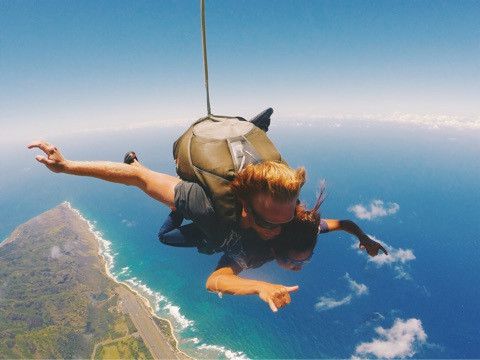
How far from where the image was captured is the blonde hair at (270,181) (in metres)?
2.15

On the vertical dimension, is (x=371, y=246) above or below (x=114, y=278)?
above

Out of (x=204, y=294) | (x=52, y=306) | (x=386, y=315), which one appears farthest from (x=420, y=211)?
(x=52, y=306)

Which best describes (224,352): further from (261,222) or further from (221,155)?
(221,155)

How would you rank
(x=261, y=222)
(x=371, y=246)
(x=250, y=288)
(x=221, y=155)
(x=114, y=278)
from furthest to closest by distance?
(x=114, y=278) → (x=371, y=246) → (x=221, y=155) → (x=261, y=222) → (x=250, y=288)

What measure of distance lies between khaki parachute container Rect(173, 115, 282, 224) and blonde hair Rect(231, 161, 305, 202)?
148 millimetres

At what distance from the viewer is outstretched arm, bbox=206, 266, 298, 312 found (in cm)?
178

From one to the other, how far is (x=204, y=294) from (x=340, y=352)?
2346 centimetres

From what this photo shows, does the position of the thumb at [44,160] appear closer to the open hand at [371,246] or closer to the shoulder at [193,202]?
the shoulder at [193,202]

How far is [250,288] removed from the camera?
2055mm

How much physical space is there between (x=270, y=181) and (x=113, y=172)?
4.59 feet

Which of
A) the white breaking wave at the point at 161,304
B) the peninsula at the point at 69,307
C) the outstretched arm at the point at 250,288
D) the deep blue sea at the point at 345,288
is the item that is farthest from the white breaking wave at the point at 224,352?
the outstretched arm at the point at 250,288

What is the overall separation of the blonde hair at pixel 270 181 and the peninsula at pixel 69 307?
4379cm

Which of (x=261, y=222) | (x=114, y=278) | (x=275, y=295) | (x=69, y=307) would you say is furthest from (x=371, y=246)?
(x=69, y=307)

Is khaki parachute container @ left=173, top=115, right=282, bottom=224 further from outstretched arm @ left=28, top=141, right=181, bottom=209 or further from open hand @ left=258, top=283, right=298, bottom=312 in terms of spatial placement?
open hand @ left=258, top=283, right=298, bottom=312
